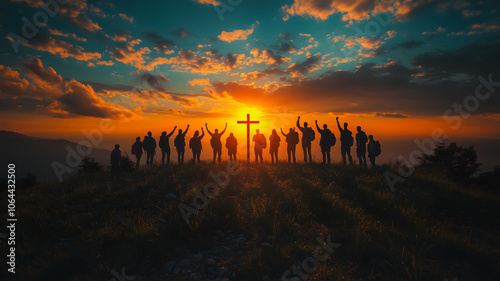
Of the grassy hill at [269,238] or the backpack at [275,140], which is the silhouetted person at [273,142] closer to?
the backpack at [275,140]

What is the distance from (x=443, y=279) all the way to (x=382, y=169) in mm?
10215

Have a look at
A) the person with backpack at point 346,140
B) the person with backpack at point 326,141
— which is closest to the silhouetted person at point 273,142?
the person with backpack at point 326,141

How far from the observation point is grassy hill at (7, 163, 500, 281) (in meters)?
4.66

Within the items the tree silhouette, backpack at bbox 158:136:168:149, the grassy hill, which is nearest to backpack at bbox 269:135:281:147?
backpack at bbox 158:136:168:149

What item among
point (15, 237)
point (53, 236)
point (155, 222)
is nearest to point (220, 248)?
point (155, 222)

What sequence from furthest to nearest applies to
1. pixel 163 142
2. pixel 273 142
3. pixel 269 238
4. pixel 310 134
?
1. pixel 273 142
2. pixel 163 142
3. pixel 310 134
4. pixel 269 238

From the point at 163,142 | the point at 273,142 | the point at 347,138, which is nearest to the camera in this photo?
the point at 347,138

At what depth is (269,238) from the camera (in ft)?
18.4

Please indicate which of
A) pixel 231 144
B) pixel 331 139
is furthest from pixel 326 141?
pixel 231 144

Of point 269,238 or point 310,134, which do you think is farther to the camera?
point 310,134

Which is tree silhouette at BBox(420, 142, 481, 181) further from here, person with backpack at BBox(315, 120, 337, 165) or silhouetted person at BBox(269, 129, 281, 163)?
silhouetted person at BBox(269, 129, 281, 163)

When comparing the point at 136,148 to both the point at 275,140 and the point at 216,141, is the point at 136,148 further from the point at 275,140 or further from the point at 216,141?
the point at 275,140

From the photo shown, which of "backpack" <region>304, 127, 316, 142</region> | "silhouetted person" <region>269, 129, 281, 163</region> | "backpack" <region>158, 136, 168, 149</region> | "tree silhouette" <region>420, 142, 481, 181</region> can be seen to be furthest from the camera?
"tree silhouette" <region>420, 142, 481, 181</region>

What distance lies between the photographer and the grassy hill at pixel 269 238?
4.66 m
